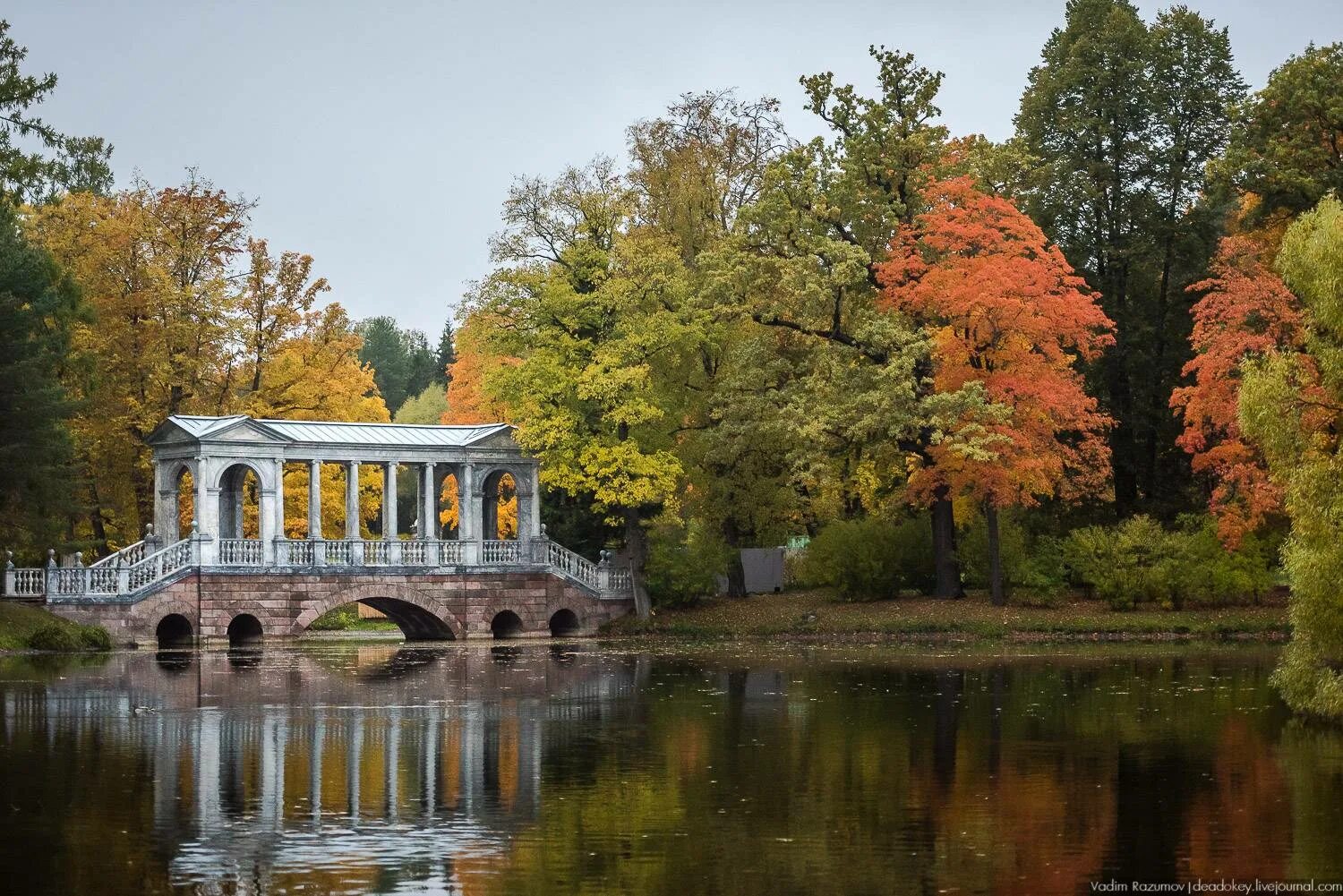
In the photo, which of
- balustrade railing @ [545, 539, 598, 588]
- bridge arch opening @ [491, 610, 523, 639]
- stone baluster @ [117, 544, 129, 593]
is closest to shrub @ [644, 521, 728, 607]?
balustrade railing @ [545, 539, 598, 588]

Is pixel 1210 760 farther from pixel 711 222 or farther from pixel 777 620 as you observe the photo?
pixel 711 222

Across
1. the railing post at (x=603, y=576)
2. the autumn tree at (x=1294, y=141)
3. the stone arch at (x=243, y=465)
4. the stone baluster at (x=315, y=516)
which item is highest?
the autumn tree at (x=1294, y=141)

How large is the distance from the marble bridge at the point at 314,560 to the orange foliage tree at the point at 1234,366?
58.2 feet

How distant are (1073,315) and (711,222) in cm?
1431

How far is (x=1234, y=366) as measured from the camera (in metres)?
43.2

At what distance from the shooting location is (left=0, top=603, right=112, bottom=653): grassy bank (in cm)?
4434

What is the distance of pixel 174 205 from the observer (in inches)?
2228

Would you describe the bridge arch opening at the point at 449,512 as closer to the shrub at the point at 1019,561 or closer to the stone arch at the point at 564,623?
the stone arch at the point at 564,623

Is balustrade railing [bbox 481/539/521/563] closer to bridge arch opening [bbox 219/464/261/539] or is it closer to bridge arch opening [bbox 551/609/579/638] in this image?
bridge arch opening [bbox 551/609/579/638]

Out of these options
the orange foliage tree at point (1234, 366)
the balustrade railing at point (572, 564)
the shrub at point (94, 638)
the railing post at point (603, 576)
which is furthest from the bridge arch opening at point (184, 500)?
the orange foliage tree at point (1234, 366)

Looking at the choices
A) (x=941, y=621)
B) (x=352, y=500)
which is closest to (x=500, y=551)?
(x=352, y=500)

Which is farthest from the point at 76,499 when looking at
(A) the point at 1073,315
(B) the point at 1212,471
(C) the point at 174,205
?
(B) the point at 1212,471

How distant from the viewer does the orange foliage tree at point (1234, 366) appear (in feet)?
140

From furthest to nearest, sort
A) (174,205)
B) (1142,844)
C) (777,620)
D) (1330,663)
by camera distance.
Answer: (174,205)
(777,620)
(1330,663)
(1142,844)
